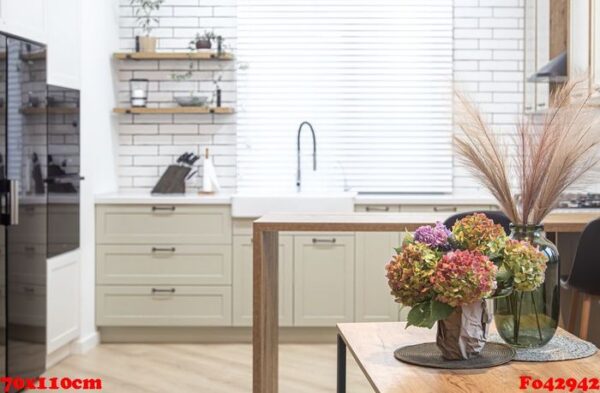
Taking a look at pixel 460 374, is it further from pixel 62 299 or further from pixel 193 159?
pixel 193 159

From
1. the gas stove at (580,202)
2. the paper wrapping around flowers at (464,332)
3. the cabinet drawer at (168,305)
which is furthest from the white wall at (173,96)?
the paper wrapping around flowers at (464,332)

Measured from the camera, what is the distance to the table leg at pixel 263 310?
3.22 m

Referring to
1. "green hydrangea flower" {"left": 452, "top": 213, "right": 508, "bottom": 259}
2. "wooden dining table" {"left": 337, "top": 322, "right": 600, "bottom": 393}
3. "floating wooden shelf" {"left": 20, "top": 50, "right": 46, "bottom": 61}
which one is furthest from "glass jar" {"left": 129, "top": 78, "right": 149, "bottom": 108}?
"green hydrangea flower" {"left": 452, "top": 213, "right": 508, "bottom": 259}

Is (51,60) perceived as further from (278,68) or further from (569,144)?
(569,144)

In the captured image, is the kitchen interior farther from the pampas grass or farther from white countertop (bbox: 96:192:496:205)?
the pampas grass

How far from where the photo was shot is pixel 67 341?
15.7 ft

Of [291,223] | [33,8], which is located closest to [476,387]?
[291,223]

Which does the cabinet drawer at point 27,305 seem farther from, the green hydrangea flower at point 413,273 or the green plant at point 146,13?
the green hydrangea flower at point 413,273

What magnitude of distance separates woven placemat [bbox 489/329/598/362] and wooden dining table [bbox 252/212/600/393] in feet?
3.71

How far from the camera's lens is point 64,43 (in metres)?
4.73

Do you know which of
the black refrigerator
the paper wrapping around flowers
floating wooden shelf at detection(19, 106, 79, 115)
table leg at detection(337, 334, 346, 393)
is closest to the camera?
the paper wrapping around flowers

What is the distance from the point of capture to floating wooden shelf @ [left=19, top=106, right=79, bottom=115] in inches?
158

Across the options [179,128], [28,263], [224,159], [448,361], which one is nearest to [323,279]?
[224,159]

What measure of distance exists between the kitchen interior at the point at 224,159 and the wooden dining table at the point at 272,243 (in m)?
0.41
